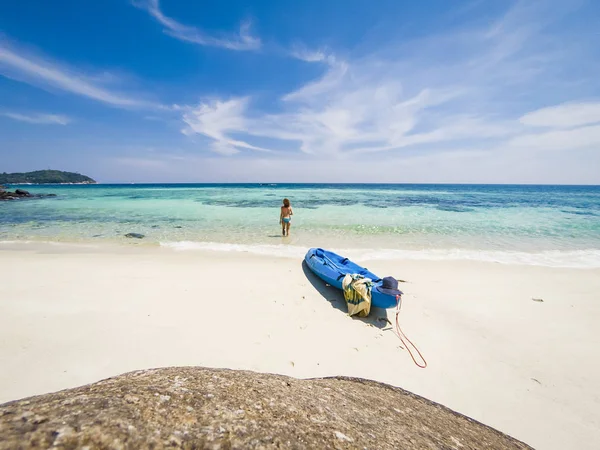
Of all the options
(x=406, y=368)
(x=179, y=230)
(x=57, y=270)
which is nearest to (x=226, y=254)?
(x=57, y=270)

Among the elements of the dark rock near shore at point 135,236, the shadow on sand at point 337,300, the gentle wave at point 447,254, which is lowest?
the shadow on sand at point 337,300

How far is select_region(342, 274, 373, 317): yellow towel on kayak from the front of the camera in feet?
17.8

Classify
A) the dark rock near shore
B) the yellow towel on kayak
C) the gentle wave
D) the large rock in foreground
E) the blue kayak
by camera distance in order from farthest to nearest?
the dark rock near shore → the gentle wave → the yellow towel on kayak → the blue kayak → the large rock in foreground

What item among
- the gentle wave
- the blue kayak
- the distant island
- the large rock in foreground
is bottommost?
the gentle wave

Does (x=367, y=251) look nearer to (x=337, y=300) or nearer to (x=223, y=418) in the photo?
(x=337, y=300)

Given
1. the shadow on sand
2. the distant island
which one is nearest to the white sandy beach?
the shadow on sand

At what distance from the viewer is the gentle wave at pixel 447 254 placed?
9.24m

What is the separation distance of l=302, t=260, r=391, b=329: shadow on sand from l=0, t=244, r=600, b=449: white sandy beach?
0.15 ft

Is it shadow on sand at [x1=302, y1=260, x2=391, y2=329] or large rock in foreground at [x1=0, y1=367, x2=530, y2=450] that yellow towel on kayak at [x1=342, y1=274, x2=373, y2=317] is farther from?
large rock in foreground at [x1=0, y1=367, x2=530, y2=450]

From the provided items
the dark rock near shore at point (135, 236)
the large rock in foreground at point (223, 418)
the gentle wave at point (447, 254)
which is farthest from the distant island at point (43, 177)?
the large rock in foreground at point (223, 418)

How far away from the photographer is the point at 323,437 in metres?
1.49

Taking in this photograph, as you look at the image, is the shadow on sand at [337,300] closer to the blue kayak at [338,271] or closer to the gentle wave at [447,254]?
the blue kayak at [338,271]

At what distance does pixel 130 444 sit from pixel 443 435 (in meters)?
2.19

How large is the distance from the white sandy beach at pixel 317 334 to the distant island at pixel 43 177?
15958cm
